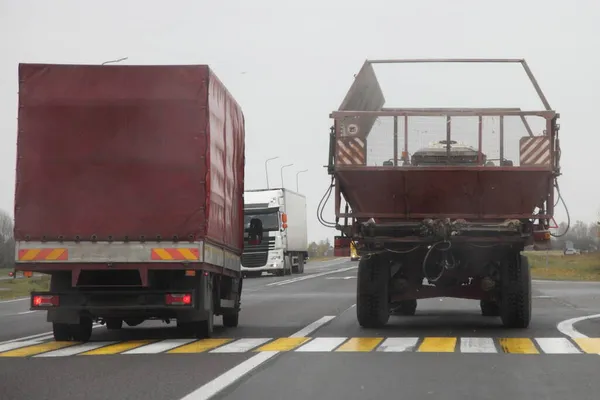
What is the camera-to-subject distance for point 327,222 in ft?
56.0

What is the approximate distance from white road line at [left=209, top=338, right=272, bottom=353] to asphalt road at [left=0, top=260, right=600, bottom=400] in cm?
2

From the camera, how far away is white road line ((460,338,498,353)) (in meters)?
13.4

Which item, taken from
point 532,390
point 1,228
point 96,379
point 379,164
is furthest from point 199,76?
point 1,228

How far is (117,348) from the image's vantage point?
14234mm

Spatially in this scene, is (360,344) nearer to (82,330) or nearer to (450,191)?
(450,191)

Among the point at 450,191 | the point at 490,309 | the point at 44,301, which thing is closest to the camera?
the point at 44,301

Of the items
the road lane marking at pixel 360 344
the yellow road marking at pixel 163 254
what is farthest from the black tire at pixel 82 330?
the road lane marking at pixel 360 344

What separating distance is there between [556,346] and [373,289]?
3673 mm

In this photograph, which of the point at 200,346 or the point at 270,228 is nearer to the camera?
the point at 200,346

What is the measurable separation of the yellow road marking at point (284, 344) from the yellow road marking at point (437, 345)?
1.56 m

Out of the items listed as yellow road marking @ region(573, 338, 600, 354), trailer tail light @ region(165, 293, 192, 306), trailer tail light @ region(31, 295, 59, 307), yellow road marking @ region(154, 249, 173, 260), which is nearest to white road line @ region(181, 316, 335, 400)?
trailer tail light @ region(165, 293, 192, 306)

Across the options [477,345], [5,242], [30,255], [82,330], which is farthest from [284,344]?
[5,242]

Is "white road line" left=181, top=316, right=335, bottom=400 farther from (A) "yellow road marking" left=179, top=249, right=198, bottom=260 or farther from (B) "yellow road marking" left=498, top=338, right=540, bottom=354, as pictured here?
(B) "yellow road marking" left=498, top=338, right=540, bottom=354

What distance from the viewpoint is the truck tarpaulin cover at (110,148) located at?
14891mm
